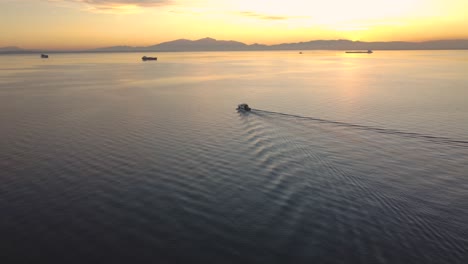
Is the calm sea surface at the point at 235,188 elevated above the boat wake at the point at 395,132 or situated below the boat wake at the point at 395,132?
below

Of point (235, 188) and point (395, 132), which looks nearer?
point (235, 188)

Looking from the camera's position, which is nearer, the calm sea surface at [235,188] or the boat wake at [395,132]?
the calm sea surface at [235,188]

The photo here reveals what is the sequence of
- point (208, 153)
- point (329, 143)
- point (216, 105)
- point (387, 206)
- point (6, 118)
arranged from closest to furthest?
point (387, 206), point (208, 153), point (329, 143), point (6, 118), point (216, 105)

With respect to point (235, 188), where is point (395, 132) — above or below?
above

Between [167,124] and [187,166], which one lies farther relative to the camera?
[167,124]

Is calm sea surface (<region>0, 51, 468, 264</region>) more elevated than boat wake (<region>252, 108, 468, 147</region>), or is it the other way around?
boat wake (<region>252, 108, 468, 147</region>)

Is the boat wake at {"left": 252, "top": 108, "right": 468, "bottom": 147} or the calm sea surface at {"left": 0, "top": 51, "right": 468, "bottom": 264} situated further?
the boat wake at {"left": 252, "top": 108, "right": 468, "bottom": 147}

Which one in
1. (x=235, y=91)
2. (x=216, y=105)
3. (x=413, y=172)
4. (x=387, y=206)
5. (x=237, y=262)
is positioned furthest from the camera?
(x=235, y=91)

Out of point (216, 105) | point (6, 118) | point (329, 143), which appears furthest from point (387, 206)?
point (6, 118)

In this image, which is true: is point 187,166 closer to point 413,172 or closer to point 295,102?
point 413,172
